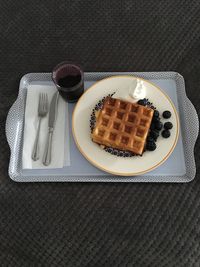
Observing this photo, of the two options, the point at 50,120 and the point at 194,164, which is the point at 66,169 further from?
the point at 194,164

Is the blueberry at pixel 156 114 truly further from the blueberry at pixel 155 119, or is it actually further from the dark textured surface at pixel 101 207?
the dark textured surface at pixel 101 207

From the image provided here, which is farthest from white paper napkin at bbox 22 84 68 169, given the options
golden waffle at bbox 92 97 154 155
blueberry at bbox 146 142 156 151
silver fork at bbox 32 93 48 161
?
blueberry at bbox 146 142 156 151

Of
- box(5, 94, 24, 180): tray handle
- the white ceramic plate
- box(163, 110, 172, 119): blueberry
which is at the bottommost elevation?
box(5, 94, 24, 180): tray handle

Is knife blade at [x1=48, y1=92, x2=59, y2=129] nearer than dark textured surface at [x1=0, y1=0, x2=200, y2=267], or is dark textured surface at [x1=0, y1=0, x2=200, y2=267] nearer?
dark textured surface at [x1=0, y1=0, x2=200, y2=267]

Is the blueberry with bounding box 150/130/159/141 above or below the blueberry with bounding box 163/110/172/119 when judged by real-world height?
below

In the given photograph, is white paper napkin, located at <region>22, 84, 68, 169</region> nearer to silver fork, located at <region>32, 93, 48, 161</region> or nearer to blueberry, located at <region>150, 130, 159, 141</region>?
silver fork, located at <region>32, 93, 48, 161</region>

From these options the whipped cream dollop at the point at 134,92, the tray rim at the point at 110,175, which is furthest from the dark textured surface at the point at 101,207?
the whipped cream dollop at the point at 134,92

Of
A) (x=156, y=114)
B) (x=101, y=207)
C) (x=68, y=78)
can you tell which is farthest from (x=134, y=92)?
(x=101, y=207)

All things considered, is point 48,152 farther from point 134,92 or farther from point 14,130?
point 134,92
